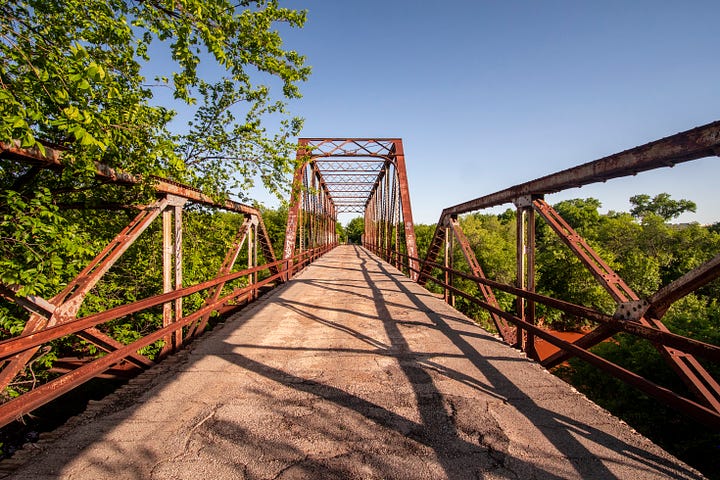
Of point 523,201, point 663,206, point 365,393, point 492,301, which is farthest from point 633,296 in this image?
point 663,206

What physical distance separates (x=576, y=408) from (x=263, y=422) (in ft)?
8.93

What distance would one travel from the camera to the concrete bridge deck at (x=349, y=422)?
6.91ft

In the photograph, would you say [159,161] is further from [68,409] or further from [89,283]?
[68,409]

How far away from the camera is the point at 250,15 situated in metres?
5.18

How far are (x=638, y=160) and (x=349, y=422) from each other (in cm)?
323

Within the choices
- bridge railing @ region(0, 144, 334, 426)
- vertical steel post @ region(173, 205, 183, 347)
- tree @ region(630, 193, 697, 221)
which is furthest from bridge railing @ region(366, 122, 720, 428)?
tree @ region(630, 193, 697, 221)

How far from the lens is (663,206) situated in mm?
66688

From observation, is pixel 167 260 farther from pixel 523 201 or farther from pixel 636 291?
pixel 636 291

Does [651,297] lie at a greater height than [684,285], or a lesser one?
lesser

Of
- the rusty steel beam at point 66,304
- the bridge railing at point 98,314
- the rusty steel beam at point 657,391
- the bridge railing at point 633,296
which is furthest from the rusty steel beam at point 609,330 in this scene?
the rusty steel beam at point 66,304

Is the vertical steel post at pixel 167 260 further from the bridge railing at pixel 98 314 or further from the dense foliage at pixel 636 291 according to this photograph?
the dense foliage at pixel 636 291

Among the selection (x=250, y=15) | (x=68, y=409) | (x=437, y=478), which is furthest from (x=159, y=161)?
(x=68, y=409)

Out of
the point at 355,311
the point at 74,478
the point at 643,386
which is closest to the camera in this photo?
the point at 74,478

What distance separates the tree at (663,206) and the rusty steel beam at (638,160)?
77468mm
